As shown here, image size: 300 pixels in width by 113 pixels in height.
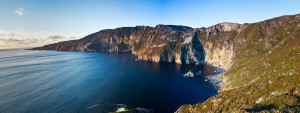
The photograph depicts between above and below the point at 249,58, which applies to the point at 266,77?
below

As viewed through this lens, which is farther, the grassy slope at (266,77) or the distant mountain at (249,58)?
the distant mountain at (249,58)

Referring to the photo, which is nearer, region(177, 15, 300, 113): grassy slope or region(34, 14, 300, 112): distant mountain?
region(177, 15, 300, 113): grassy slope

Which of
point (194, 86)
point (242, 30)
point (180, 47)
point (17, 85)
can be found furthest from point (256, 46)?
point (17, 85)

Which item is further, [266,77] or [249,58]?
[249,58]

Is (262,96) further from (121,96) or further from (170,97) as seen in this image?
(121,96)
